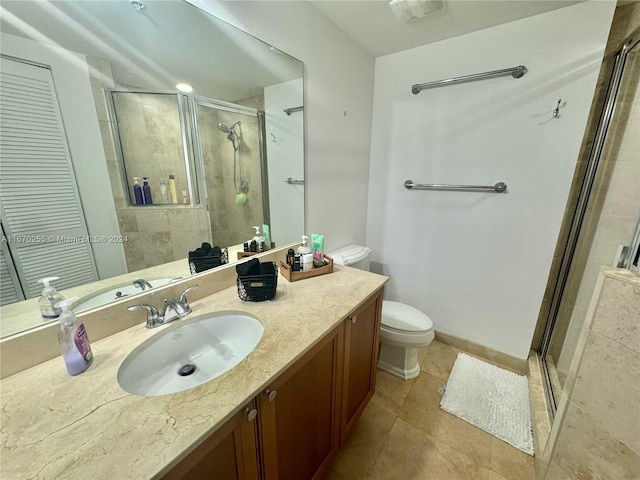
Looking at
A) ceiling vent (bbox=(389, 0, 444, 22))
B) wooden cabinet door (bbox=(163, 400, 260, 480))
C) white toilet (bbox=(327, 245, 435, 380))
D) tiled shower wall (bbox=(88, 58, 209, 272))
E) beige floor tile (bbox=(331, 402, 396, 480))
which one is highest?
ceiling vent (bbox=(389, 0, 444, 22))

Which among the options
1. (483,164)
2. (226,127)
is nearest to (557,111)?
(483,164)

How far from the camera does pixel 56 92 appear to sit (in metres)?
0.74

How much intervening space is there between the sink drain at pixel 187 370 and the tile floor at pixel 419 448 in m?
0.87

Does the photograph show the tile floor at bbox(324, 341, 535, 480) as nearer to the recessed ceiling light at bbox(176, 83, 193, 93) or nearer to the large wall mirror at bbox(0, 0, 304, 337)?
the large wall mirror at bbox(0, 0, 304, 337)

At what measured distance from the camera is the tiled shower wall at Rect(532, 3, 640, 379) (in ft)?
4.33

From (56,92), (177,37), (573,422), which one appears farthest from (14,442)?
(573,422)

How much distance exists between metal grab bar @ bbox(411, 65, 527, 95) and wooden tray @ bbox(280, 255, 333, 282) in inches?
56.7

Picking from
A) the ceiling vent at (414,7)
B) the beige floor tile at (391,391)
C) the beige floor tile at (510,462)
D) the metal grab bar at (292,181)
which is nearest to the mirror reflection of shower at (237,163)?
Result: the metal grab bar at (292,181)

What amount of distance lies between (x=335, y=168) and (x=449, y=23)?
3.47ft

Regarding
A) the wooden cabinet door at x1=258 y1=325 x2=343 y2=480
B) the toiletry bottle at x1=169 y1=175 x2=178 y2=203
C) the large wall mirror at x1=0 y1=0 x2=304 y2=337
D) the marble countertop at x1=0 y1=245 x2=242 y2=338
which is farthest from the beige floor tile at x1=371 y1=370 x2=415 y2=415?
the toiletry bottle at x1=169 y1=175 x2=178 y2=203

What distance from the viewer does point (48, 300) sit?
750 millimetres

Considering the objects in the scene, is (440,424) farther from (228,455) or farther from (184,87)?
(184,87)

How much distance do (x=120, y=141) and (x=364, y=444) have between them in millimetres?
1738

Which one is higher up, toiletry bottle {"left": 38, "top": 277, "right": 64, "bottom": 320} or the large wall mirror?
the large wall mirror
